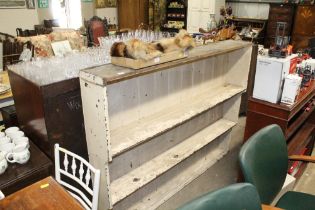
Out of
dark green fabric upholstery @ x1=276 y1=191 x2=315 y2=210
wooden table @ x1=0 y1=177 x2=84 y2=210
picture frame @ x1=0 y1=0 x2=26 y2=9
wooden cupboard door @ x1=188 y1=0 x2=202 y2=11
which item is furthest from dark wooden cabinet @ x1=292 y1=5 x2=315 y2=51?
picture frame @ x1=0 y1=0 x2=26 y2=9

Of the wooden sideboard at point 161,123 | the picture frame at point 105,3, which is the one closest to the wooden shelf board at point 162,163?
the wooden sideboard at point 161,123

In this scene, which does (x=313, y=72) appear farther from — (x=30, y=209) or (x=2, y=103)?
(x=2, y=103)

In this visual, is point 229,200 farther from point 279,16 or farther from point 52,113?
point 279,16

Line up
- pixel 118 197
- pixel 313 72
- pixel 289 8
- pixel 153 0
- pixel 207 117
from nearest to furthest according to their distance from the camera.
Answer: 1. pixel 118 197
2. pixel 313 72
3. pixel 207 117
4. pixel 289 8
5. pixel 153 0

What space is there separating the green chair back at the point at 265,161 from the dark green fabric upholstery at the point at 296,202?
0.33 feet

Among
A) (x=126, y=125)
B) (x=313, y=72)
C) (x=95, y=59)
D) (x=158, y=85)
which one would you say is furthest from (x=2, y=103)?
(x=313, y=72)

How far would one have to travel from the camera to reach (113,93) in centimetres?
163

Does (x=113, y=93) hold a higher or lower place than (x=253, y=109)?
higher

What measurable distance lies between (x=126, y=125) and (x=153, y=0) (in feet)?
18.6

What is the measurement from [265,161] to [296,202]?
1.24 ft

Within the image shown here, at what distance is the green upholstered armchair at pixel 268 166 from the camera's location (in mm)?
1311

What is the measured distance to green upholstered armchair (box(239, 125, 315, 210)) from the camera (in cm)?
131

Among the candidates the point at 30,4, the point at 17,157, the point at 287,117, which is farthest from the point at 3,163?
the point at 30,4

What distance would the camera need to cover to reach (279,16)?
18.7ft
